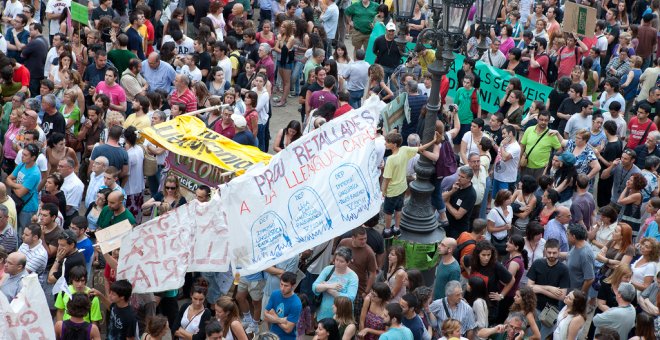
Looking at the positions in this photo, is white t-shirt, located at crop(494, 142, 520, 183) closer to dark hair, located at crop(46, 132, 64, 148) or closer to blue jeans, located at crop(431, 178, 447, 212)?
blue jeans, located at crop(431, 178, 447, 212)

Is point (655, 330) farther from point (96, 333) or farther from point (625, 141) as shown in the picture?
point (625, 141)

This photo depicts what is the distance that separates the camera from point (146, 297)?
37.2 feet

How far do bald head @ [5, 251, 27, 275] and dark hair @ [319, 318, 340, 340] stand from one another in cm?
304

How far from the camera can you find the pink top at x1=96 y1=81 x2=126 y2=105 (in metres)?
15.7

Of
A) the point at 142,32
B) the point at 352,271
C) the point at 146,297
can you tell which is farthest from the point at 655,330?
the point at 142,32

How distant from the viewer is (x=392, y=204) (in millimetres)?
13898

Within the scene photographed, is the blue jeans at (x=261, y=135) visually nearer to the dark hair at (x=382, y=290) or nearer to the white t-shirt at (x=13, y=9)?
the white t-shirt at (x=13, y=9)

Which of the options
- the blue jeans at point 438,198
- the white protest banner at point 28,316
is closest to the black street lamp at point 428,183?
the blue jeans at point 438,198

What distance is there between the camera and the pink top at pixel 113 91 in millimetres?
15734

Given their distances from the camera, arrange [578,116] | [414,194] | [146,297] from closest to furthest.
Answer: [146,297]
[414,194]
[578,116]

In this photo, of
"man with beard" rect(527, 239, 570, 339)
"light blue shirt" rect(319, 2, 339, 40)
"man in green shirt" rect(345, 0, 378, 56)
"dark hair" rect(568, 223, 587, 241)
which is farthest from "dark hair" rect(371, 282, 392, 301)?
"light blue shirt" rect(319, 2, 339, 40)

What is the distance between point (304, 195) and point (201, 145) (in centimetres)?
183

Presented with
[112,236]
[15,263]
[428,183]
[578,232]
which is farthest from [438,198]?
[15,263]

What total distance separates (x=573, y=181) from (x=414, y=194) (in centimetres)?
267
